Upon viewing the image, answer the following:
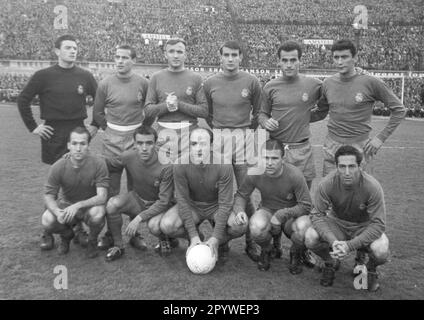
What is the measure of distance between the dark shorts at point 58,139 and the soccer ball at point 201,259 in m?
2.13

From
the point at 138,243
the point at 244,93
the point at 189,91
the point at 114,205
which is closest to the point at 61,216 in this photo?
the point at 114,205

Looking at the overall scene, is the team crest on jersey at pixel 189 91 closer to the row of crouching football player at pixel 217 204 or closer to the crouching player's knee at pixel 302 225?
the row of crouching football player at pixel 217 204

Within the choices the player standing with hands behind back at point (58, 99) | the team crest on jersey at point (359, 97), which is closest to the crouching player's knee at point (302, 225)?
the team crest on jersey at point (359, 97)

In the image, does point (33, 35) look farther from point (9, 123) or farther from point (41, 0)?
point (9, 123)

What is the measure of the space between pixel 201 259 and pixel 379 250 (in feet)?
5.15

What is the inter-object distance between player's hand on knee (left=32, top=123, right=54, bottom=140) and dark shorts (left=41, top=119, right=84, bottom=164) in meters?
0.05

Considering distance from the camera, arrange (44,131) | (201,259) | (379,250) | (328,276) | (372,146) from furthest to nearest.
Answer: (44,131) → (372,146) → (201,259) → (328,276) → (379,250)

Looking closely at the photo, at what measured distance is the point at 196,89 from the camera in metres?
5.09

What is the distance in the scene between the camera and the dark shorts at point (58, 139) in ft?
17.6

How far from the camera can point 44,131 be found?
527 centimetres

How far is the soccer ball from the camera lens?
168 inches

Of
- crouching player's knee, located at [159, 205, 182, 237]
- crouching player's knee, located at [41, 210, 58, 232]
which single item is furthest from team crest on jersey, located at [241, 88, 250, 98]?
crouching player's knee, located at [41, 210, 58, 232]

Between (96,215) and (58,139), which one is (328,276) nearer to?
(96,215)
